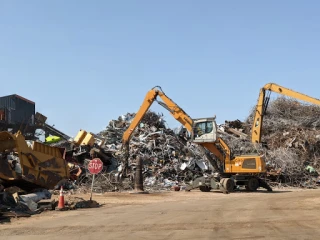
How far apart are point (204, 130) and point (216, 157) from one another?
2563mm

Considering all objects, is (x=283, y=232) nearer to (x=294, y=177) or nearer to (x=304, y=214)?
(x=304, y=214)

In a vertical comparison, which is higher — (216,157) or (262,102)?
(262,102)

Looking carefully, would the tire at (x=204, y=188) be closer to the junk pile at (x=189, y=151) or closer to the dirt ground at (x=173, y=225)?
the junk pile at (x=189, y=151)

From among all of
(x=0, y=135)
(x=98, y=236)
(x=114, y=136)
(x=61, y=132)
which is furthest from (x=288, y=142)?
(x=98, y=236)

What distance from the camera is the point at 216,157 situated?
27141 mm

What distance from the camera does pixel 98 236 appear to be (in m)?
8.78

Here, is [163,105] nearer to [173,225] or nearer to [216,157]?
[216,157]

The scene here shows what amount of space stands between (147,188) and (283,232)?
59.5 feet

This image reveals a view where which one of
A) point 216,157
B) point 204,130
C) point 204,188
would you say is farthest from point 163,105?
point 204,188

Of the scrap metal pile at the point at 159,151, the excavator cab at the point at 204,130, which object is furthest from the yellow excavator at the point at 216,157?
the scrap metal pile at the point at 159,151

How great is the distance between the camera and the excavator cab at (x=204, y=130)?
2530cm

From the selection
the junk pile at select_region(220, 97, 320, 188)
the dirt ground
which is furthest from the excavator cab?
the dirt ground

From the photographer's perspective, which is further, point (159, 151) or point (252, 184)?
point (159, 151)

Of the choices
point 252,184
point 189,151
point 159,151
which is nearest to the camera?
point 252,184
